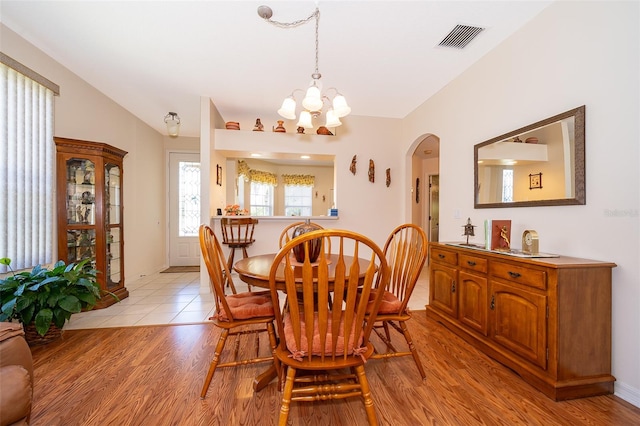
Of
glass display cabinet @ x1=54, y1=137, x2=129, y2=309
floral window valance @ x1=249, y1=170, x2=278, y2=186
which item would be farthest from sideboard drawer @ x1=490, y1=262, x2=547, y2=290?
floral window valance @ x1=249, y1=170, x2=278, y2=186

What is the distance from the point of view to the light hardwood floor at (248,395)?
53.8 inches

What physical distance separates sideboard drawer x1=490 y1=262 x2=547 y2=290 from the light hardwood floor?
0.65 meters

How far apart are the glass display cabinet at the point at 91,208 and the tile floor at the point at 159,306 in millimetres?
238

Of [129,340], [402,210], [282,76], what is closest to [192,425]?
[129,340]

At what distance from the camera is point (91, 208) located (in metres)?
3.04

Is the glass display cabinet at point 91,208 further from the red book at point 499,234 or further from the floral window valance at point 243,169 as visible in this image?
the red book at point 499,234

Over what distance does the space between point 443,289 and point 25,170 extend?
13.5ft

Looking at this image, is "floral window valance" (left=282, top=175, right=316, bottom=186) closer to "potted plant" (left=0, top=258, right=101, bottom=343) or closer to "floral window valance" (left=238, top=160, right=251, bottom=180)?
"floral window valance" (left=238, top=160, right=251, bottom=180)

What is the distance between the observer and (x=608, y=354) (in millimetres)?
1562

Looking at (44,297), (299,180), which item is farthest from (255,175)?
(44,297)

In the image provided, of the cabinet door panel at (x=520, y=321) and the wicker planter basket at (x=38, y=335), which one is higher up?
the cabinet door panel at (x=520, y=321)

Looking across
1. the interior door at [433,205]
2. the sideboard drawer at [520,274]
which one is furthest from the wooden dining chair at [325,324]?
the interior door at [433,205]

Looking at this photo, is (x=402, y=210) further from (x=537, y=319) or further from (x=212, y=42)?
(x=212, y=42)

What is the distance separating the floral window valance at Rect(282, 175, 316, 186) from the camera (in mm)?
7477
